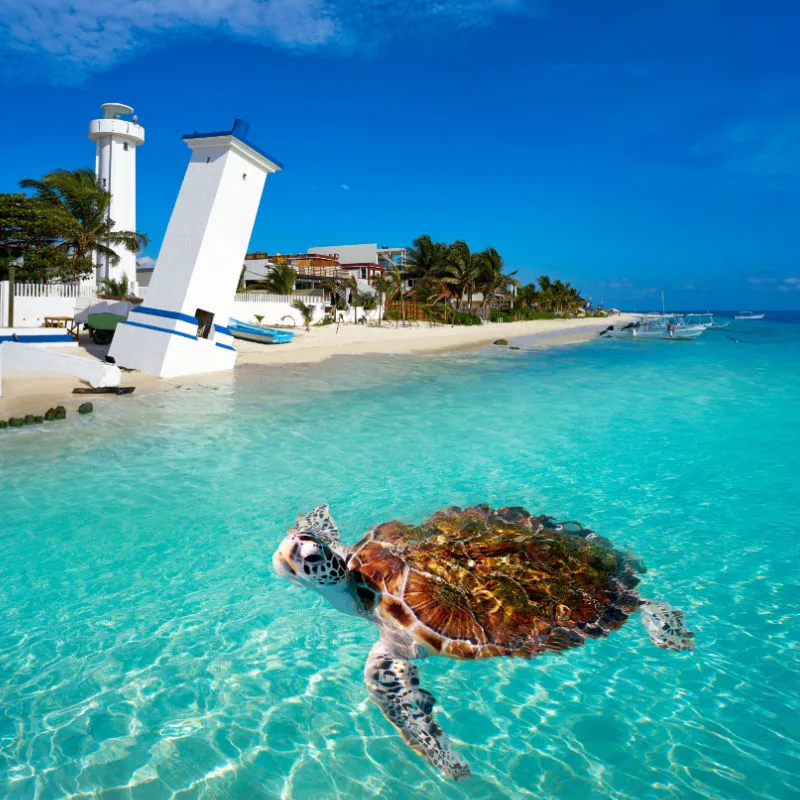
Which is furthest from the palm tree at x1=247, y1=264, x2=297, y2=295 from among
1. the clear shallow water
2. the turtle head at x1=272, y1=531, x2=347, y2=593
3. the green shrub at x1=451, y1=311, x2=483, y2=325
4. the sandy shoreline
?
the turtle head at x1=272, y1=531, x2=347, y2=593

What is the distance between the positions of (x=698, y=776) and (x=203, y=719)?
10.4 ft

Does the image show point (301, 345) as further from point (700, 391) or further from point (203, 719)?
point (203, 719)

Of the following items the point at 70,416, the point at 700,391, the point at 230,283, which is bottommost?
the point at 70,416

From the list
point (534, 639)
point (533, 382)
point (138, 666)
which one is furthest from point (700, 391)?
point (138, 666)

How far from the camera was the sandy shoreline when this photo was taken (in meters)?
14.8

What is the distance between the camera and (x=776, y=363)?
102 feet

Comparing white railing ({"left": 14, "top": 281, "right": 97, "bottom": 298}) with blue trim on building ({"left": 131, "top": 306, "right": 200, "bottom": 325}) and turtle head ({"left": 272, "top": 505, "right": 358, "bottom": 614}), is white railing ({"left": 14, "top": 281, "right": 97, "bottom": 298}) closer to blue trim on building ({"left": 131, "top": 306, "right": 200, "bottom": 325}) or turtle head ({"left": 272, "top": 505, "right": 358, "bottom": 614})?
blue trim on building ({"left": 131, "top": 306, "right": 200, "bottom": 325})

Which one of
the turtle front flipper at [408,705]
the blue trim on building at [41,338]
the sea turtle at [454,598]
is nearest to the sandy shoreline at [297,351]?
the blue trim on building at [41,338]

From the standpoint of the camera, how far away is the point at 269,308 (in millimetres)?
38875

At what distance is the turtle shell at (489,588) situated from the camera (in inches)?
157

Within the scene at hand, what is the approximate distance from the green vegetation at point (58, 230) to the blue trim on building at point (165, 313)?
1453cm

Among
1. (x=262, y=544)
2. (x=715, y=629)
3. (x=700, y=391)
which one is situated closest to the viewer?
(x=715, y=629)

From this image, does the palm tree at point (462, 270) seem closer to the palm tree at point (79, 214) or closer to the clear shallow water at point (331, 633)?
the palm tree at point (79, 214)

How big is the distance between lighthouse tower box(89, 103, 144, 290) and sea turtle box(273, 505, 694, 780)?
1479 inches
